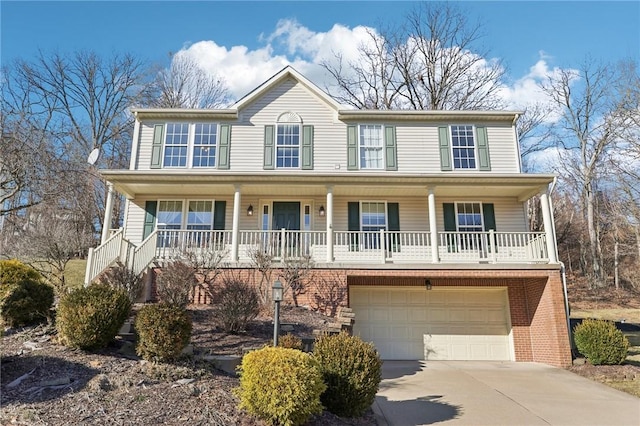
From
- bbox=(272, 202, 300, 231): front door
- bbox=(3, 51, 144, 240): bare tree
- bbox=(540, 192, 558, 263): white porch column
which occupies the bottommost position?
bbox=(540, 192, 558, 263): white porch column

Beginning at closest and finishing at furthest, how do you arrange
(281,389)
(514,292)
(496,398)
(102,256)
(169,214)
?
(281,389), (496,398), (102,256), (514,292), (169,214)

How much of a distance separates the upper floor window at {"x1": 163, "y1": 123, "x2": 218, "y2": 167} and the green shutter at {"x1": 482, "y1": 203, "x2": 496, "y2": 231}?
935cm

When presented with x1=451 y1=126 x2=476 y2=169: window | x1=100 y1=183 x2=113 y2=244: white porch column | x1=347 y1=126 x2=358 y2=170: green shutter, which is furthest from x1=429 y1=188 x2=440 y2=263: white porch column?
x1=100 y1=183 x2=113 y2=244: white porch column

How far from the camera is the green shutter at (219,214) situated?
41.1ft

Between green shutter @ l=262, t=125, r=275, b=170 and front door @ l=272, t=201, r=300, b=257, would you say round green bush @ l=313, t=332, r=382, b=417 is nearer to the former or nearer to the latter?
front door @ l=272, t=201, r=300, b=257

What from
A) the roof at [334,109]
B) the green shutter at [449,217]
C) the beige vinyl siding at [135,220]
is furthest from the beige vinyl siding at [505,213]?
the beige vinyl siding at [135,220]

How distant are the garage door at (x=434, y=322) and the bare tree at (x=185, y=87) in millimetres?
20134

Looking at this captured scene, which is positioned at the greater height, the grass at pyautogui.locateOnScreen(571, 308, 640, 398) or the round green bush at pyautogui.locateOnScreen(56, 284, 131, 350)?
Answer: the round green bush at pyautogui.locateOnScreen(56, 284, 131, 350)

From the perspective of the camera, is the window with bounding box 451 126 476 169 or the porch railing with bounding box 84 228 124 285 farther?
the window with bounding box 451 126 476 169

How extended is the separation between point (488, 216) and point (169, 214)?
10678 millimetres

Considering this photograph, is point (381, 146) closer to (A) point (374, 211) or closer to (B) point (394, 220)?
(A) point (374, 211)

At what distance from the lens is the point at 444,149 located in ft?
44.1

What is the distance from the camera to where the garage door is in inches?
448

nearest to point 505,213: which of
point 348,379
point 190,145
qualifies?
point 348,379
